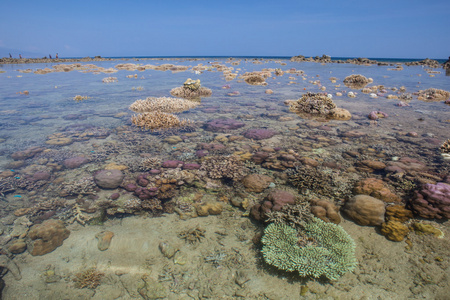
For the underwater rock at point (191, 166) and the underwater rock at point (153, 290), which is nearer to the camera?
the underwater rock at point (153, 290)

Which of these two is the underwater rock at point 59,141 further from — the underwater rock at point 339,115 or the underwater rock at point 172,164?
the underwater rock at point 339,115

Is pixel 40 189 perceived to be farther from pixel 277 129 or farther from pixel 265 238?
pixel 277 129

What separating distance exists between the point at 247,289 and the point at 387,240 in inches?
113

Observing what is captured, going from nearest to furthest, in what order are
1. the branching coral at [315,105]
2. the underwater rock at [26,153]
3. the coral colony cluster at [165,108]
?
the underwater rock at [26,153], the coral colony cluster at [165,108], the branching coral at [315,105]

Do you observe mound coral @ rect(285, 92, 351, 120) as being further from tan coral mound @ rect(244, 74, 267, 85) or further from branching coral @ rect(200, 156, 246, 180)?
tan coral mound @ rect(244, 74, 267, 85)

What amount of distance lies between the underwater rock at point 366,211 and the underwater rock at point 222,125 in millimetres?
6476

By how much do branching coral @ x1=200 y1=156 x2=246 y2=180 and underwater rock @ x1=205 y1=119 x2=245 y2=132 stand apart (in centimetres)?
326

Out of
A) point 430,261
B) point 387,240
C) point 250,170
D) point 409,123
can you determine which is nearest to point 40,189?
point 250,170

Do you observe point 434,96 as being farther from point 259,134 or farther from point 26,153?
point 26,153

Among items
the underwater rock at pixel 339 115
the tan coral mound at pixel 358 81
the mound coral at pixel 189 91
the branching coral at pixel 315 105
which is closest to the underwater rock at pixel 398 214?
the underwater rock at pixel 339 115

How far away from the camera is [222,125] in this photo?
1037 cm

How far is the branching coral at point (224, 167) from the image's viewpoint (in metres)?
6.06

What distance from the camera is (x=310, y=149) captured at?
25.6 feet

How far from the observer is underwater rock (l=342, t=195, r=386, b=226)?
13.9ft
